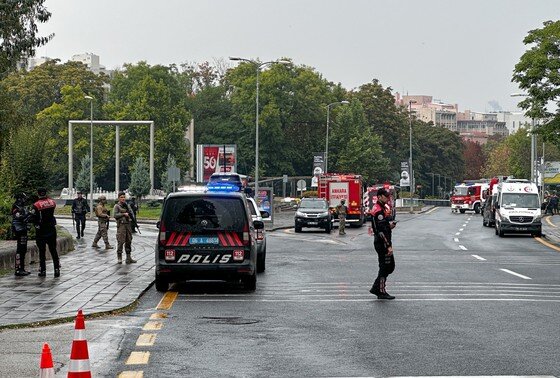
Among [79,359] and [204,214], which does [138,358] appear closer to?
[79,359]

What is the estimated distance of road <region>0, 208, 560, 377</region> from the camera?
432 inches

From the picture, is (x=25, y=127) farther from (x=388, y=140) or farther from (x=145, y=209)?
(x=388, y=140)

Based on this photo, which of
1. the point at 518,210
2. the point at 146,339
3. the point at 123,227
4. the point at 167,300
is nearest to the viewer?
the point at 146,339

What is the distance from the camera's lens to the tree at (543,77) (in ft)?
144

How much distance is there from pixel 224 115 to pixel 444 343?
110 m

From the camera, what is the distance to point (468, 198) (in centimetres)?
9800

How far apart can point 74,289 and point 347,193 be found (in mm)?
45562

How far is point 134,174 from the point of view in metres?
91.2

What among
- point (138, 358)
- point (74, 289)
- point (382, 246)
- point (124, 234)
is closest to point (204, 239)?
point (74, 289)

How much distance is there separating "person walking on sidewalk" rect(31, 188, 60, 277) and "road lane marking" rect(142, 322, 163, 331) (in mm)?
8420

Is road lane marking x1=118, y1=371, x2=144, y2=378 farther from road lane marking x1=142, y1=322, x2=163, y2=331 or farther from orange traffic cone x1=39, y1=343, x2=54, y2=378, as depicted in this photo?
road lane marking x1=142, y1=322, x2=163, y2=331

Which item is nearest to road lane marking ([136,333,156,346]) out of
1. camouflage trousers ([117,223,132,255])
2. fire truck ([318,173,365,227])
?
camouflage trousers ([117,223,132,255])

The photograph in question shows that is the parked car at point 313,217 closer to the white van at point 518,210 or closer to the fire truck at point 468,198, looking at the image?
the white van at point 518,210

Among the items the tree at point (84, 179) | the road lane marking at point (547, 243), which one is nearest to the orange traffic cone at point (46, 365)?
the road lane marking at point (547, 243)
